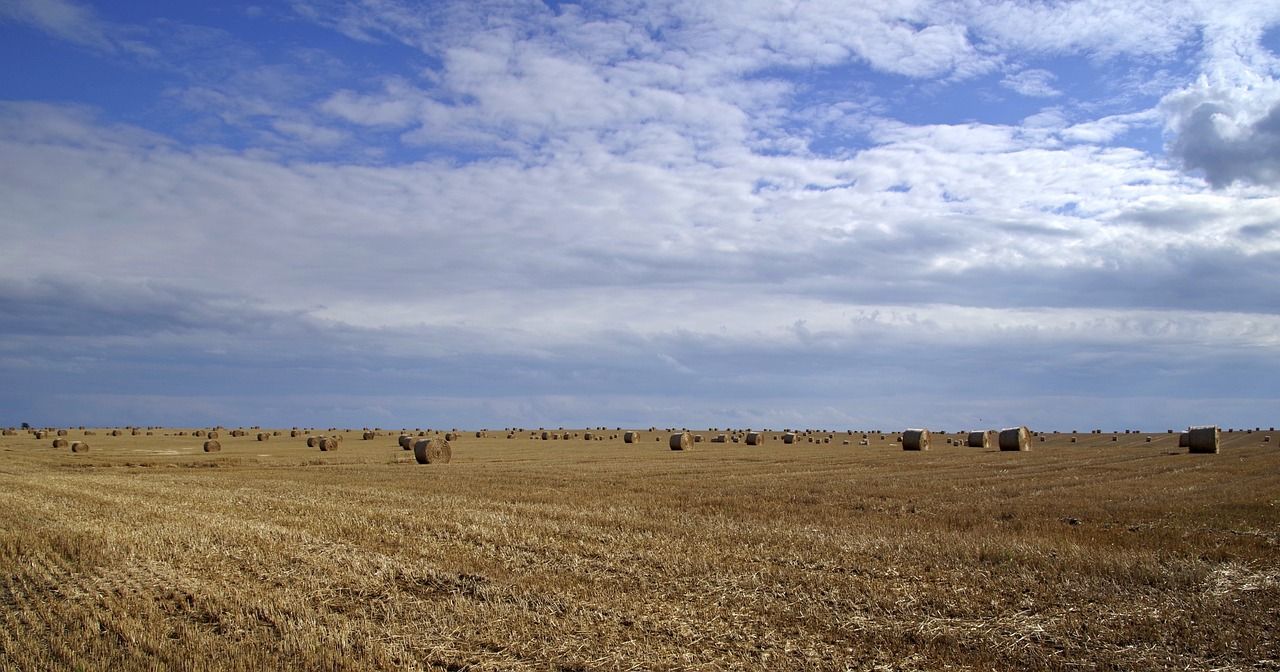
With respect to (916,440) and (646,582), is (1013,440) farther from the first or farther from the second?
(646,582)

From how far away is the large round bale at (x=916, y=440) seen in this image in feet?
155

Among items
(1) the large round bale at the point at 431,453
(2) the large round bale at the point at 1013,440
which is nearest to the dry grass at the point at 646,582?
(1) the large round bale at the point at 431,453

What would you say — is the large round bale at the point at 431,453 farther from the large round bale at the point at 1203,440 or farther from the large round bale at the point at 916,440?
the large round bale at the point at 1203,440

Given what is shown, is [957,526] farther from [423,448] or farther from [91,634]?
[423,448]

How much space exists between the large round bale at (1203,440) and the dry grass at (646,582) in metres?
24.3

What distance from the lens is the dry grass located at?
22.3 ft

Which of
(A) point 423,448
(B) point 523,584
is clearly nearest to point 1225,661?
(B) point 523,584

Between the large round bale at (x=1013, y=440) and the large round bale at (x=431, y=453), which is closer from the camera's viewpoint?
the large round bale at (x=431, y=453)

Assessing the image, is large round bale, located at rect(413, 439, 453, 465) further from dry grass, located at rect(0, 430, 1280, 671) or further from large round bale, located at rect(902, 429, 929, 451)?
large round bale, located at rect(902, 429, 929, 451)

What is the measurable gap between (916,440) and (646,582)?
41087 millimetres

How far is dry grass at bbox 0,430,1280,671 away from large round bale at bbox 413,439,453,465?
19.1 m

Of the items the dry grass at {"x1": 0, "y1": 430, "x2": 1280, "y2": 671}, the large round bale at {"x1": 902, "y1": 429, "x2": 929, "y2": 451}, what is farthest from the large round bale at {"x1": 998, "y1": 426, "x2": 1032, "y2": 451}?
the dry grass at {"x1": 0, "y1": 430, "x2": 1280, "y2": 671}

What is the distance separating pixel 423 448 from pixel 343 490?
17.1 m

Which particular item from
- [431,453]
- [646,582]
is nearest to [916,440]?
[431,453]
